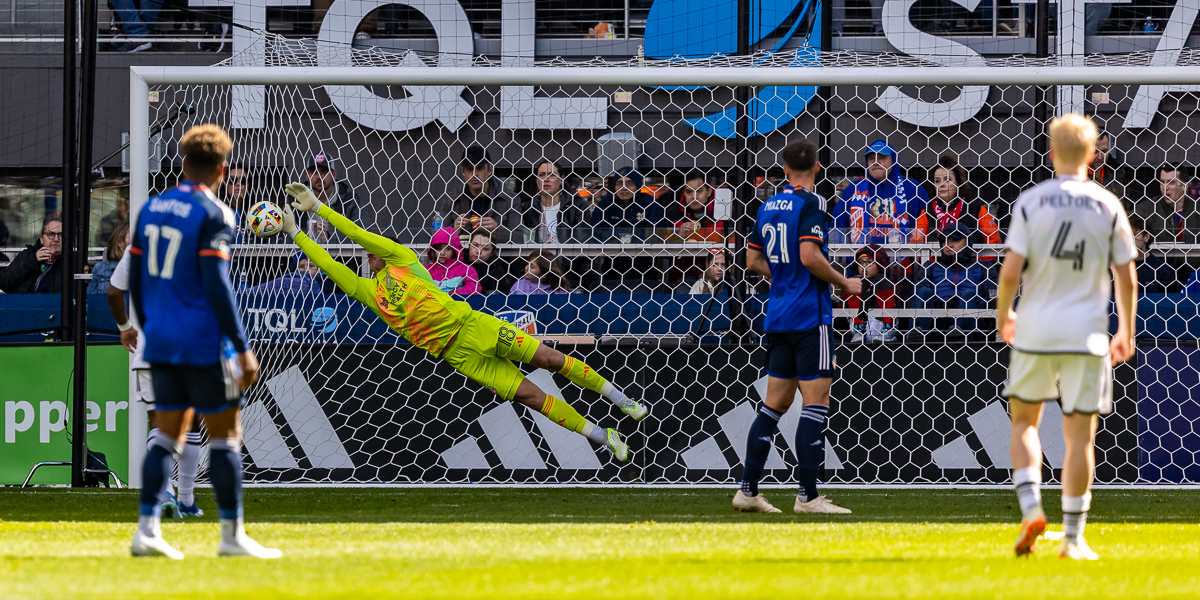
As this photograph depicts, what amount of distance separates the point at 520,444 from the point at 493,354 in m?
0.66

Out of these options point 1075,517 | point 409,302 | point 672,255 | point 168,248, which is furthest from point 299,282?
point 1075,517

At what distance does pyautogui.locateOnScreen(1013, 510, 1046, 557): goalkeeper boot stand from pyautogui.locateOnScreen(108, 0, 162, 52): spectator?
409 inches

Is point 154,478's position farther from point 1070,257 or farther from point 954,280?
point 954,280

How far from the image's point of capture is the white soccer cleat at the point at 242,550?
13.1 ft

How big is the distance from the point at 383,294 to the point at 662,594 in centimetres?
474

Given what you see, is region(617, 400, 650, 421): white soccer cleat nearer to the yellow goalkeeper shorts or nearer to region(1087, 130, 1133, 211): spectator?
the yellow goalkeeper shorts

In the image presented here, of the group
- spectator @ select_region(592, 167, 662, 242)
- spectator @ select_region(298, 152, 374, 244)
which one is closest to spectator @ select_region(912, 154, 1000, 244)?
spectator @ select_region(592, 167, 662, 242)

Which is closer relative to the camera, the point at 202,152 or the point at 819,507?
the point at 202,152

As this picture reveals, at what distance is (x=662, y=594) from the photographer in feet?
10.4

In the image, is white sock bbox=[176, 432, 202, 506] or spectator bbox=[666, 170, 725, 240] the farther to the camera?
spectator bbox=[666, 170, 725, 240]

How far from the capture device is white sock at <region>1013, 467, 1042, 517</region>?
3.96 meters

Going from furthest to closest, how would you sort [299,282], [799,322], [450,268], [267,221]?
[450,268], [299,282], [267,221], [799,322]

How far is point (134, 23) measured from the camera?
40.2 ft

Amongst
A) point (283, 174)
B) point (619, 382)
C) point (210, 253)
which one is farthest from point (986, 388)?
point (210, 253)
